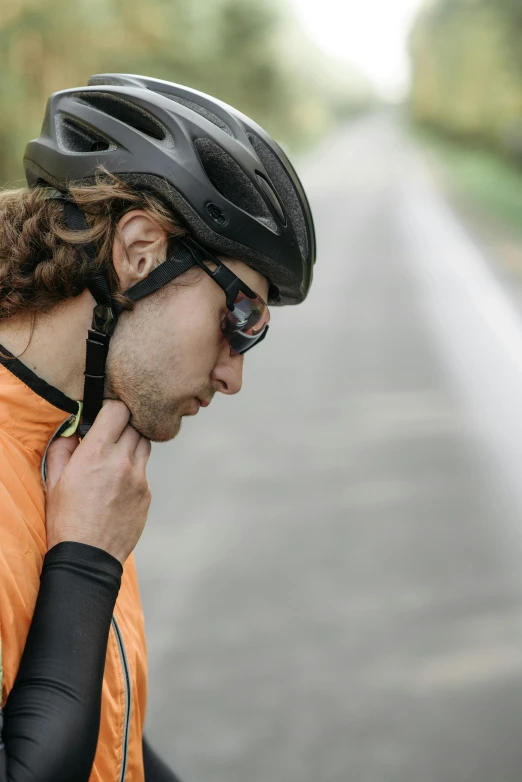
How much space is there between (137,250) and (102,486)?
0.51m

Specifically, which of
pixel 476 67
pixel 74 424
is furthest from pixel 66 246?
pixel 476 67

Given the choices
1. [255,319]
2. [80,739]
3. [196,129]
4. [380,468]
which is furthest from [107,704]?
[380,468]

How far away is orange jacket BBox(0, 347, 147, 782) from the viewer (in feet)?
4.80

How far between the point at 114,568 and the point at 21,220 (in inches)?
32.9

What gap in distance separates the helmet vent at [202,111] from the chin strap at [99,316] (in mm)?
362

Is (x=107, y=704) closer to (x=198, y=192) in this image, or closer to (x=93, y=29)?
(x=198, y=192)

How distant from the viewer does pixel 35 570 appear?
1537mm

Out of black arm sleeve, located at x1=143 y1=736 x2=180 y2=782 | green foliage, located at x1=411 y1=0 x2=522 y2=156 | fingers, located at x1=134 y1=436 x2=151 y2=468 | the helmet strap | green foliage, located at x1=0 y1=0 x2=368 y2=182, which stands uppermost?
green foliage, located at x1=411 y1=0 x2=522 y2=156

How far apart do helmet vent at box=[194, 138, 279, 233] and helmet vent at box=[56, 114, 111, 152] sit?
0.74 ft

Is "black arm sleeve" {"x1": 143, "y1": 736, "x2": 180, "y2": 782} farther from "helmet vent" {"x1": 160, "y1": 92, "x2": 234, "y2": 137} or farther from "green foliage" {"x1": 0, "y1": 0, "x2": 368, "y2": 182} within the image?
"green foliage" {"x1": 0, "y1": 0, "x2": 368, "y2": 182}

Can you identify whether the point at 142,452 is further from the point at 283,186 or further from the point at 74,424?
the point at 283,186

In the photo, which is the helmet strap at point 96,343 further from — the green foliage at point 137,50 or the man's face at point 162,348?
the green foliage at point 137,50

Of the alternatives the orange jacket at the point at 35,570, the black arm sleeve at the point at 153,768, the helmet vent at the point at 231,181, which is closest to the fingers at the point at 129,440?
the orange jacket at the point at 35,570

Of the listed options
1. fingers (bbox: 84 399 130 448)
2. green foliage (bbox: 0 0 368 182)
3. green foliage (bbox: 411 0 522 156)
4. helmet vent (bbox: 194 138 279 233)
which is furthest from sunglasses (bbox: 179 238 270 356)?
green foliage (bbox: 411 0 522 156)
